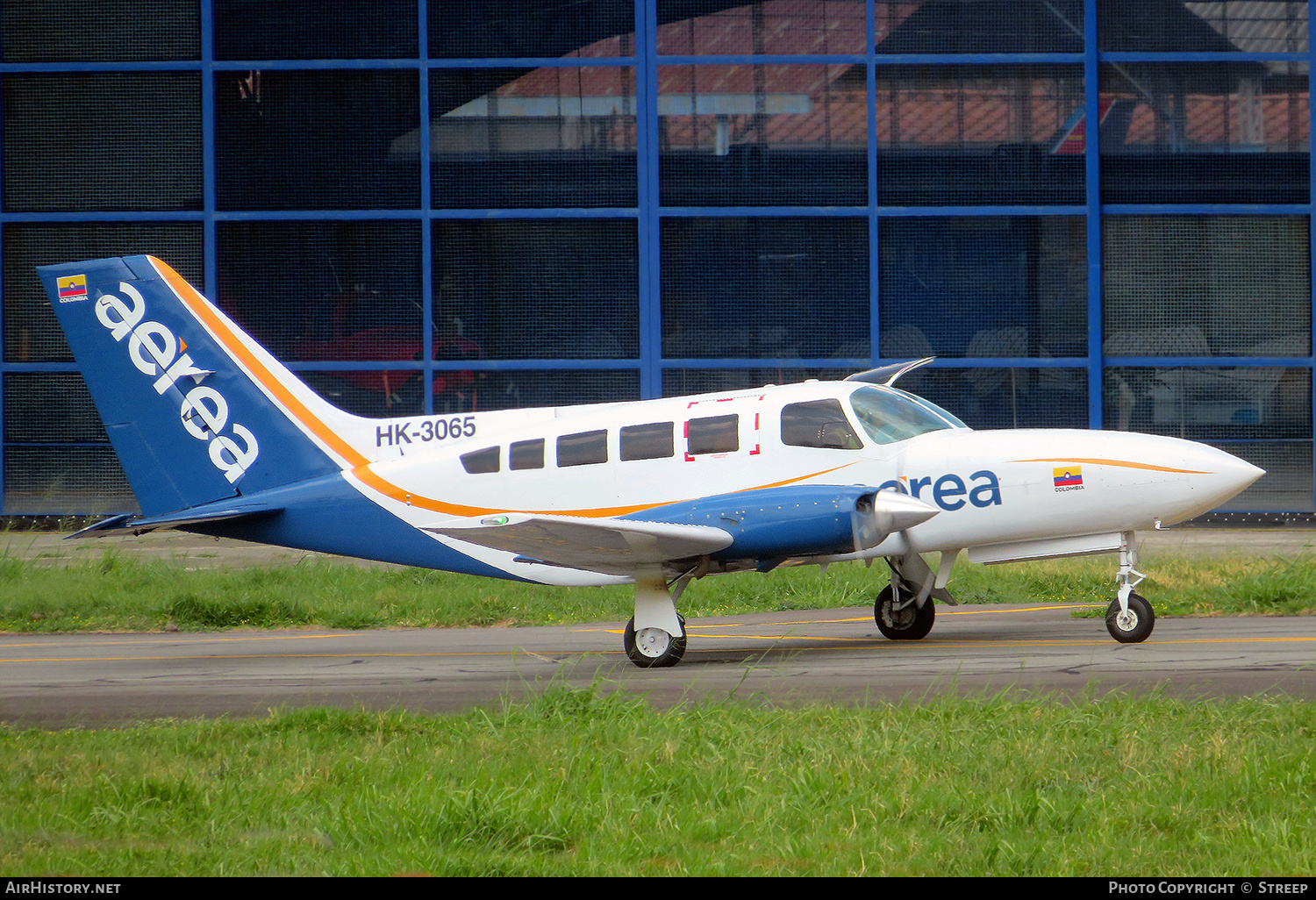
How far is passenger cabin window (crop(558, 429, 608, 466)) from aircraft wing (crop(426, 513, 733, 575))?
2.28 ft

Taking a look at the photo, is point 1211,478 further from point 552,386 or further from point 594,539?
point 552,386

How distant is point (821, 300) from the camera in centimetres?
2377

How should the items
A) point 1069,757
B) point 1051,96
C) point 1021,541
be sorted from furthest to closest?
1. point 1051,96
2. point 1021,541
3. point 1069,757

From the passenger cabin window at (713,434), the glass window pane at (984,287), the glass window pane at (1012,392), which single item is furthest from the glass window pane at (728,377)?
the passenger cabin window at (713,434)

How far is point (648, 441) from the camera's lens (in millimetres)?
12281

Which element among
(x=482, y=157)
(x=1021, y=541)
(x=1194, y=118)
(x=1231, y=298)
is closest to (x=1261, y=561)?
(x=1021, y=541)

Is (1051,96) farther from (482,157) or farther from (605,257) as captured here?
(482,157)

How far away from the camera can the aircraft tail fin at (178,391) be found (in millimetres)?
13750

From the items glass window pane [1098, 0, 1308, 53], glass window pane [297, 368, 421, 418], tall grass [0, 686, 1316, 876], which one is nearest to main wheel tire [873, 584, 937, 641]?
tall grass [0, 686, 1316, 876]

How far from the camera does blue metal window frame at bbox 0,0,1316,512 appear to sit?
23.5 meters

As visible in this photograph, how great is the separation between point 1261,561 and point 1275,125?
10336 mm

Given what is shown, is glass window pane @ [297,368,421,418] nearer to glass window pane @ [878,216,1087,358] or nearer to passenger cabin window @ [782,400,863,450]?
glass window pane @ [878,216,1087,358]

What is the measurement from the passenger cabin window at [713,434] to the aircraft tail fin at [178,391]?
3.90 m

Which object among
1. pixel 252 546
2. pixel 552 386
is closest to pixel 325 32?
pixel 552 386
